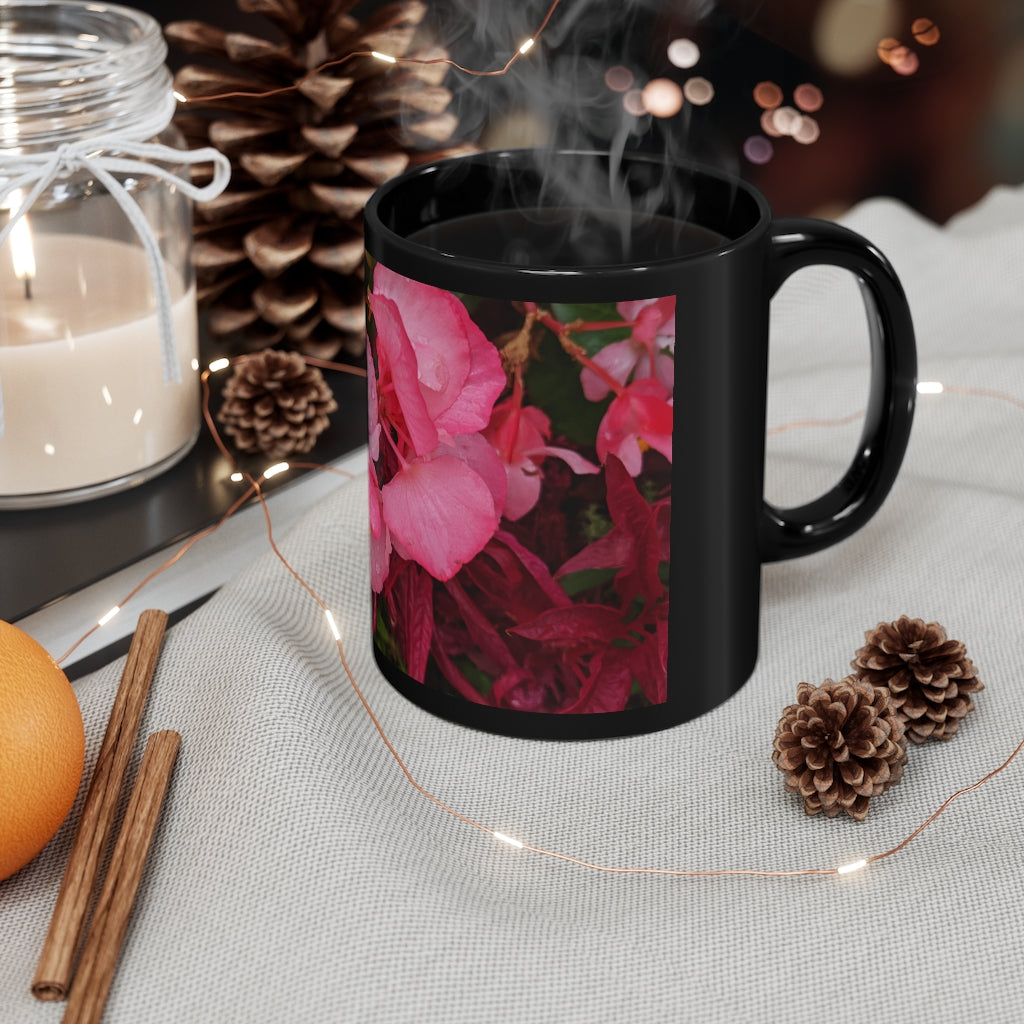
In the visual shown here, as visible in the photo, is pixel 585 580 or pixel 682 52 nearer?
pixel 585 580

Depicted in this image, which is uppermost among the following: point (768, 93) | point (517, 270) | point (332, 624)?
point (517, 270)

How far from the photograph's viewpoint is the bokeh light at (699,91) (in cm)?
109

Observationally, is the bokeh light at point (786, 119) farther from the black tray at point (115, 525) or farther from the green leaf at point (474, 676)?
the green leaf at point (474, 676)

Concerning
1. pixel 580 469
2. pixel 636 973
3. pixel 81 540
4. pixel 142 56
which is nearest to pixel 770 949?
pixel 636 973

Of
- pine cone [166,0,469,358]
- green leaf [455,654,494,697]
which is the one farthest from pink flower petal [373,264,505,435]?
pine cone [166,0,469,358]

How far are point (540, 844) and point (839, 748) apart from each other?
0.12m

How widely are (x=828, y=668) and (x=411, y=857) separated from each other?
227 mm

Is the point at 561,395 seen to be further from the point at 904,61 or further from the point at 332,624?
the point at 904,61

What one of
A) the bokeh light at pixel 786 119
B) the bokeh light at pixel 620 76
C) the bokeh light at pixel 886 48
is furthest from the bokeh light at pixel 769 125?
the bokeh light at pixel 620 76

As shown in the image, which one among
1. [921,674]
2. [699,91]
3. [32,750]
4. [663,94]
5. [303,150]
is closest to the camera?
[32,750]

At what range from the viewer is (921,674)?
56 cm

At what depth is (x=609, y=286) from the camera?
48 centimetres

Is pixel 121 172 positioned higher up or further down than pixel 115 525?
higher up

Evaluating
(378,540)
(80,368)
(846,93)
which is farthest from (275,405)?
(846,93)
